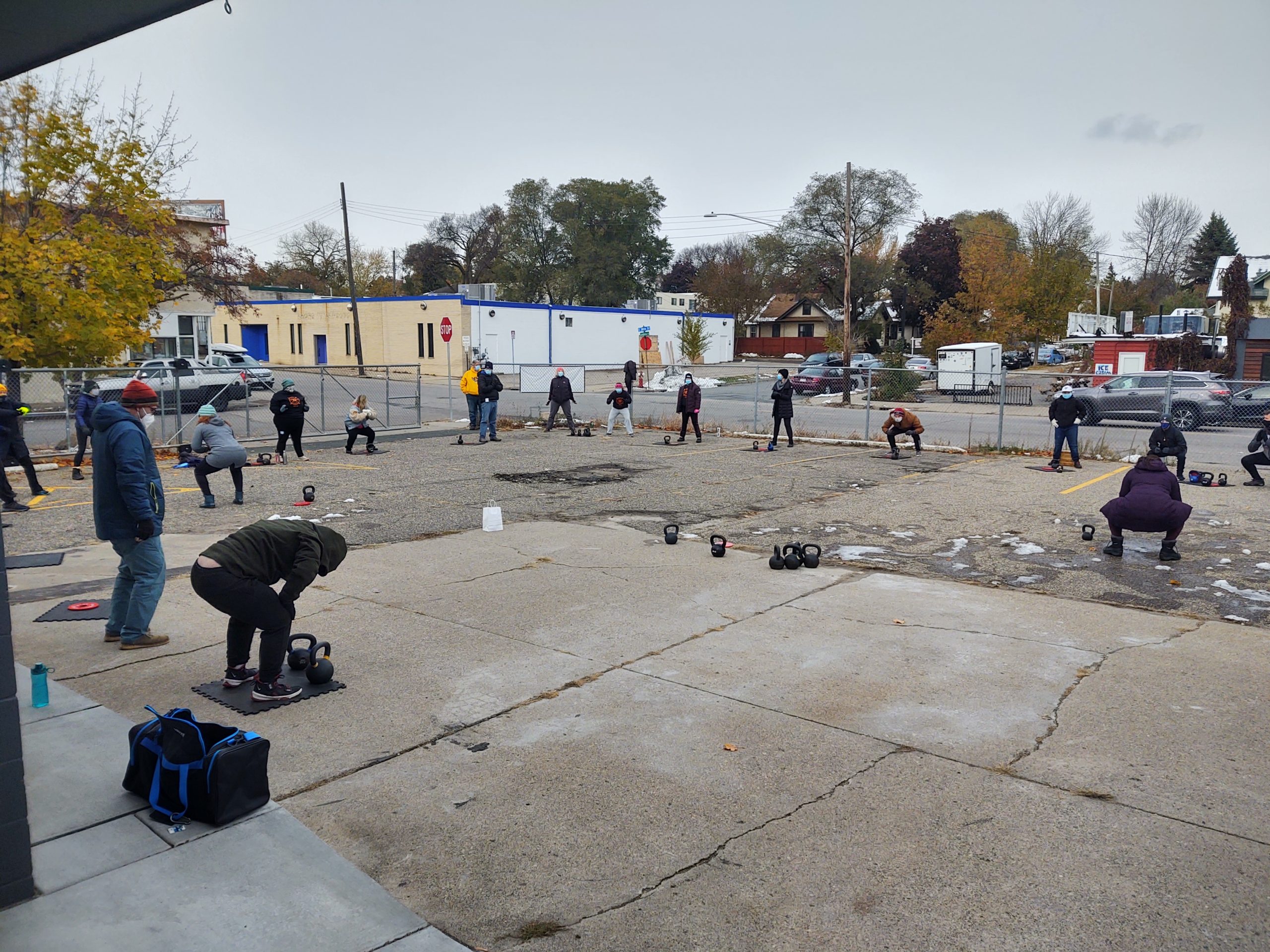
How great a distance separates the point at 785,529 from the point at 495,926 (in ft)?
29.2

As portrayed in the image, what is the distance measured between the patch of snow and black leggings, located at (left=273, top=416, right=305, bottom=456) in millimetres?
15777

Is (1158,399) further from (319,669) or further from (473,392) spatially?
(319,669)

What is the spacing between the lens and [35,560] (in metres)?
10.2

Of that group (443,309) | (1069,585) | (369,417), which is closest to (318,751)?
(1069,585)

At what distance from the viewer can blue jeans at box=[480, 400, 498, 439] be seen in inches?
909

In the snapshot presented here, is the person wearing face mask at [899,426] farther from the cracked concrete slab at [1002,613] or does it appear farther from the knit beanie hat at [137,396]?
the knit beanie hat at [137,396]

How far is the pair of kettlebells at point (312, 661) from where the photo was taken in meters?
6.26

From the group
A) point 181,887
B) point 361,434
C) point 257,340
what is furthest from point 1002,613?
point 257,340

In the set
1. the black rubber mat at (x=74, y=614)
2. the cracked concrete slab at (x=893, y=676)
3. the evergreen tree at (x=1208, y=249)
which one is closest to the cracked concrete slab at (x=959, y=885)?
the cracked concrete slab at (x=893, y=676)

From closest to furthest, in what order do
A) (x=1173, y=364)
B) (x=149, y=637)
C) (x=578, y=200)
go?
(x=149, y=637) → (x=1173, y=364) → (x=578, y=200)

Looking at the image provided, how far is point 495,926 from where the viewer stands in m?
3.73

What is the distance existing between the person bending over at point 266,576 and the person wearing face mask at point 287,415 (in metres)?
13.4

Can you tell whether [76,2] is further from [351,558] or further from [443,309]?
[443,309]

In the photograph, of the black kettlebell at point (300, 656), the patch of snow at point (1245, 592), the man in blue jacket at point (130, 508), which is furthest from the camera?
the patch of snow at point (1245, 592)
